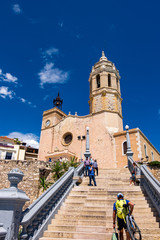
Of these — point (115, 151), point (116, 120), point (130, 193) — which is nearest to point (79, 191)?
point (130, 193)

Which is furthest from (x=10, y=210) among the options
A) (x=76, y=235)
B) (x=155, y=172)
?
(x=155, y=172)

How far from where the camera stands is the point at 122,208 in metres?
3.89

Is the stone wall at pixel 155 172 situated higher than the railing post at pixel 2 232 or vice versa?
the stone wall at pixel 155 172

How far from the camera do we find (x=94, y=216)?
5.09 meters

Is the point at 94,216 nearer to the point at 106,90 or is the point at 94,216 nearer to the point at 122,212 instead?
the point at 122,212

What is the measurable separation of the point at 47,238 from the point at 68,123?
23.2 m

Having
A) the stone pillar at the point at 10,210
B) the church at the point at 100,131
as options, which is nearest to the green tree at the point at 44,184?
the church at the point at 100,131

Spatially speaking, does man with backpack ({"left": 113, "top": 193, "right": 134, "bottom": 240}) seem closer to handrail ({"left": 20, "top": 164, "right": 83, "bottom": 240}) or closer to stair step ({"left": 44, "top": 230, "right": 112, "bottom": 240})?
stair step ({"left": 44, "top": 230, "right": 112, "bottom": 240})

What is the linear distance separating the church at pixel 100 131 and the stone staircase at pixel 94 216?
45.6ft

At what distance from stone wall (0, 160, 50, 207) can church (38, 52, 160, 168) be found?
6.65 m

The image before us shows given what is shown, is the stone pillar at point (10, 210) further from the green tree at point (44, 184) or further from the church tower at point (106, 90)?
the church tower at point (106, 90)

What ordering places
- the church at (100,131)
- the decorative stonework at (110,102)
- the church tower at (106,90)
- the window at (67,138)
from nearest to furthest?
the church at (100,131), the church tower at (106,90), the decorative stonework at (110,102), the window at (67,138)

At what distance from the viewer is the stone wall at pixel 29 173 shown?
15867 millimetres

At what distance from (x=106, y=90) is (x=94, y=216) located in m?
22.4
